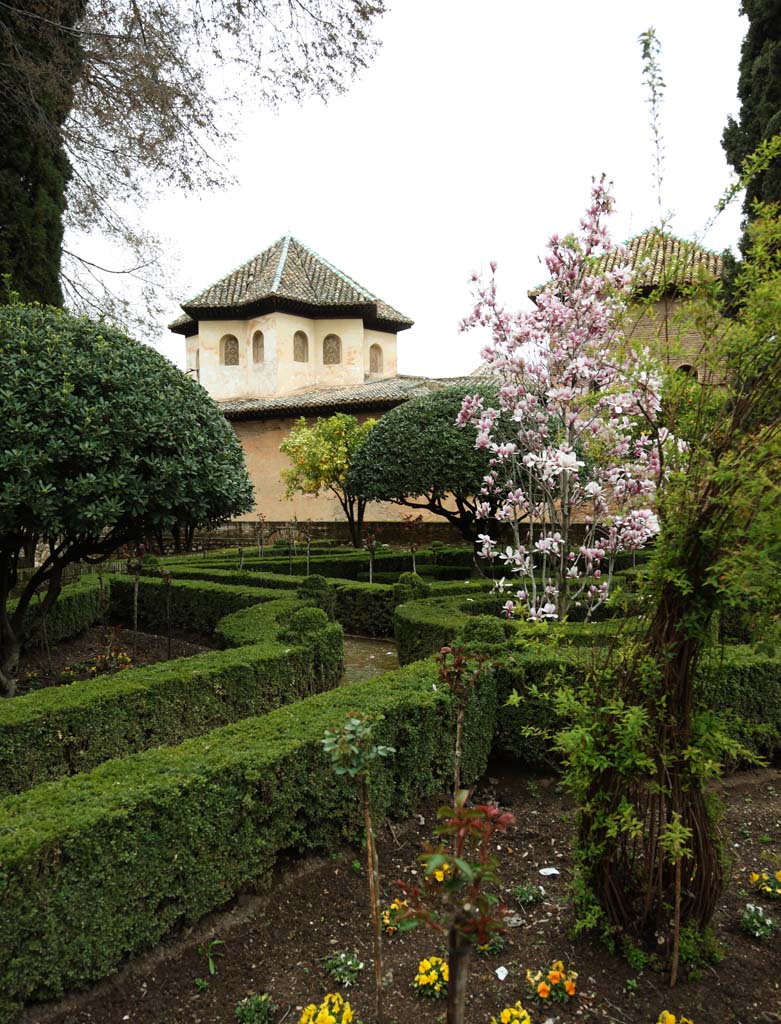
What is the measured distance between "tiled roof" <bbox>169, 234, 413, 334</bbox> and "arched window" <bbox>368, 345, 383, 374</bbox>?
96cm

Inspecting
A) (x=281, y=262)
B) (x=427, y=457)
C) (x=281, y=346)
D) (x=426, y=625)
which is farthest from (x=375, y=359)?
(x=426, y=625)

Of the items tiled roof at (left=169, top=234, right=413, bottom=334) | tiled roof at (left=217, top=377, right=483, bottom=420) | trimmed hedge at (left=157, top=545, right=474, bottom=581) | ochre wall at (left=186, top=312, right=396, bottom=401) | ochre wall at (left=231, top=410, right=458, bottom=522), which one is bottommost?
→ trimmed hedge at (left=157, top=545, right=474, bottom=581)

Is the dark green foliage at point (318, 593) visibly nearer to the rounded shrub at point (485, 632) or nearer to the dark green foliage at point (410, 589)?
the dark green foliage at point (410, 589)

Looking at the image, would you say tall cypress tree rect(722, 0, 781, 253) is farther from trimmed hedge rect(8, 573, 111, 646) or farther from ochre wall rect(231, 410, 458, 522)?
ochre wall rect(231, 410, 458, 522)

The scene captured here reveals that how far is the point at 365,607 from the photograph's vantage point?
34.6 feet

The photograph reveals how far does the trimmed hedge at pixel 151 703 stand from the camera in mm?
4227

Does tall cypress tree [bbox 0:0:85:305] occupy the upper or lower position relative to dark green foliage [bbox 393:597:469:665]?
upper

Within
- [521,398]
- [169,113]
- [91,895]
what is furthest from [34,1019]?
[169,113]

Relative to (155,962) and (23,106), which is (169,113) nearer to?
(23,106)

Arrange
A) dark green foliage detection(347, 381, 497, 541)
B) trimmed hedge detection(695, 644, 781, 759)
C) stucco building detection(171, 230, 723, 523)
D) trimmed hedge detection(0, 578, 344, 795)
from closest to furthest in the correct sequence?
trimmed hedge detection(0, 578, 344, 795)
trimmed hedge detection(695, 644, 781, 759)
dark green foliage detection(347, 381, 497, 541)
stucco building detection(171, 230, 723, 523)

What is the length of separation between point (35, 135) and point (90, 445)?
6.80 metres

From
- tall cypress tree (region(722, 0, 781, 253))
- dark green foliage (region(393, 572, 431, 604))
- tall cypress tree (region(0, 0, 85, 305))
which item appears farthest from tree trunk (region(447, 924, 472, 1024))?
tall cypress tree (region(722, 0, 781, 253))

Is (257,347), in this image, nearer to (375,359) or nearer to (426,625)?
(375,359)

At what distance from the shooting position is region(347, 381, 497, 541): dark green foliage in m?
12.2
